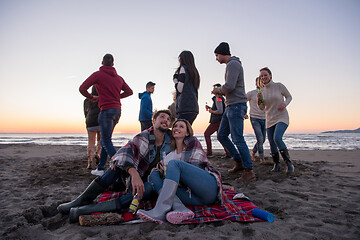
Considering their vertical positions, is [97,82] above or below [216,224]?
above

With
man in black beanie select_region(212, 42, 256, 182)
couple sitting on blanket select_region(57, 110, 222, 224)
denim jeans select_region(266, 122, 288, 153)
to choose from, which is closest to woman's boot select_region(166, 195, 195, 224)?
couple sitting on blanket select_region(57, 110, 222, 224)

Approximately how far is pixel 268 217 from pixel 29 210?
7.78 ft

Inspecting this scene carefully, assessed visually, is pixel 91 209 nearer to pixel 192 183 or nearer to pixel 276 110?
pixel 192 183

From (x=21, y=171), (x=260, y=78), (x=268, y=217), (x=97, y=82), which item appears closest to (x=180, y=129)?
(x=268, y=217)

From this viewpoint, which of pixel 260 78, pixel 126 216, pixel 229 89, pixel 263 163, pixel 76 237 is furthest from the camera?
pixel 263 163

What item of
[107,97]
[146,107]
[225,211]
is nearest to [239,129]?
[225,211]

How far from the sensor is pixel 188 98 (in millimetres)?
3584

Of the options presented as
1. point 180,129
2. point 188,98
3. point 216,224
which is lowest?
point 216,224

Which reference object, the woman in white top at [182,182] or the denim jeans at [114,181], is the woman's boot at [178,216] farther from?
the denim jeans at [114,181]

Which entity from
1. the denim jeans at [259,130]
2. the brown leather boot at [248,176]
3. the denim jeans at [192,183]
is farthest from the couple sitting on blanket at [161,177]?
the denim jeans at [259,130]

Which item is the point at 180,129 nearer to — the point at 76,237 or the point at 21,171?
the point at 76,237

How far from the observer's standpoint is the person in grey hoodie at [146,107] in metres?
5.69

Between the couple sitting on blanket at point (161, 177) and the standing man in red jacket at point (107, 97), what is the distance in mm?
1420

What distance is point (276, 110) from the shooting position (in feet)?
13.3
